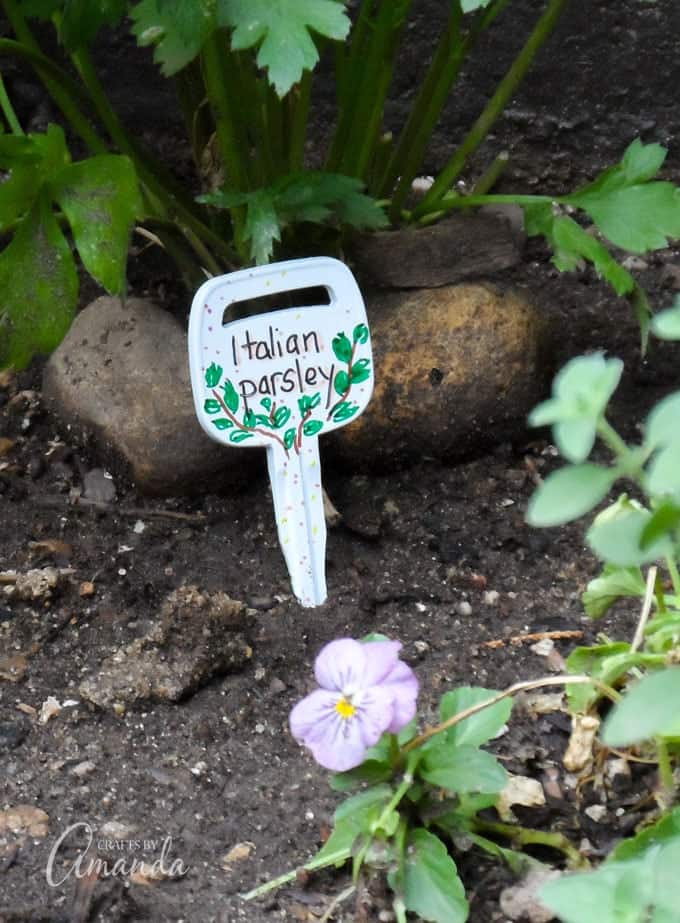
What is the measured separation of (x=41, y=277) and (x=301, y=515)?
379 millimetres

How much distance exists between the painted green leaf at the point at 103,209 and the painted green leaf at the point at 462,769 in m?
0.59

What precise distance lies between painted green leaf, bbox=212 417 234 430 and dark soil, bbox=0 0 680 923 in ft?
0.69

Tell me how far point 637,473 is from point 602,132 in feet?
4.56

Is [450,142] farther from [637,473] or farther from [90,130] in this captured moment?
[637,473]

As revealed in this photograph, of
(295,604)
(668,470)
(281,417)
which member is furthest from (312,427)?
(668,470)

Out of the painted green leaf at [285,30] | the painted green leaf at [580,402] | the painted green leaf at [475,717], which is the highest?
the painted green leaf at [285,30]

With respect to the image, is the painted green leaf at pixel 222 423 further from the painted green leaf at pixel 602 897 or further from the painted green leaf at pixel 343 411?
the painted green leaf at pixel 602 897

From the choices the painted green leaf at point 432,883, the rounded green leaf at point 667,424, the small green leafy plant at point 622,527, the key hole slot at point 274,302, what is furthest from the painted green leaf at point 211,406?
the rounded green leaf at point 667,424

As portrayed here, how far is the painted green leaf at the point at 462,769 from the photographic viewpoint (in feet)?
3.12

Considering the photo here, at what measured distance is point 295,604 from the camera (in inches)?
56.4

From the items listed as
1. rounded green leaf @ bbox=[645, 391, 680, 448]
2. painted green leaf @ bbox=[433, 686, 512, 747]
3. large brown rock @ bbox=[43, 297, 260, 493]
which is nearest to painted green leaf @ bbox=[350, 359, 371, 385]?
large brown rock @ bbox=[43, 297, 260, 493]

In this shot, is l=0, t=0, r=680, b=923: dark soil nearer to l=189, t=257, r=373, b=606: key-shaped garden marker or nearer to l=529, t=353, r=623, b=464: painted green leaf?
l=189, t=257, r=373, b=606: key-shaped garden marker

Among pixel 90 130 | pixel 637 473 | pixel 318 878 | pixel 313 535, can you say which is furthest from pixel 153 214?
pixel 637 473

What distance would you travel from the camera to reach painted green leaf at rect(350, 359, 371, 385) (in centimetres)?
142
